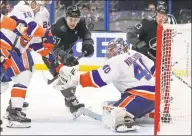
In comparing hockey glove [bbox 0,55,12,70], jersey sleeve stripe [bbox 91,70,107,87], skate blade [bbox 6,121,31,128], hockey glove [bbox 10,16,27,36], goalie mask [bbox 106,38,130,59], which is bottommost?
skate blade [bbox 6,121,31,128]

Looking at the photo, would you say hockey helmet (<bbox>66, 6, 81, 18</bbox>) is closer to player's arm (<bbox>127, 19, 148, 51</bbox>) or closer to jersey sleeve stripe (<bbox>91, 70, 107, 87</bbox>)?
player's arm (<bbox>127, 19, 148, 51</bbox>)

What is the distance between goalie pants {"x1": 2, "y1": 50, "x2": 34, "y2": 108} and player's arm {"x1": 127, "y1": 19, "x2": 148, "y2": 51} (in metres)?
0.89

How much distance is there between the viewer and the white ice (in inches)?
118

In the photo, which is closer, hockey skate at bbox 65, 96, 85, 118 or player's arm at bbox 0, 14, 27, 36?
player's arm at bbox 0, 14, 27, 36

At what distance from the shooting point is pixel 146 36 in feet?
12.1

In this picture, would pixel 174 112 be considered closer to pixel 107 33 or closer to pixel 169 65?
pixel 169 65

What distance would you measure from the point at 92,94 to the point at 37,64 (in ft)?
6.69

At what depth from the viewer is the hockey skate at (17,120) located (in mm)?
3041

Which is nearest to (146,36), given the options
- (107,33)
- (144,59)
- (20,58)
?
(144,59)

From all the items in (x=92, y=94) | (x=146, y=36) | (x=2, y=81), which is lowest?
(x=92, y=94)

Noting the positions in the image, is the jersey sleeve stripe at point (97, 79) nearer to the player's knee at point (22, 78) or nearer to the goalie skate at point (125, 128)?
the goalie skate at point (125, 128)

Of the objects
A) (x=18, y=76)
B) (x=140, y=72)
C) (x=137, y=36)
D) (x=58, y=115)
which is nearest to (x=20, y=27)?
(x=18, y=76)

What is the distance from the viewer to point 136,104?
3.15m

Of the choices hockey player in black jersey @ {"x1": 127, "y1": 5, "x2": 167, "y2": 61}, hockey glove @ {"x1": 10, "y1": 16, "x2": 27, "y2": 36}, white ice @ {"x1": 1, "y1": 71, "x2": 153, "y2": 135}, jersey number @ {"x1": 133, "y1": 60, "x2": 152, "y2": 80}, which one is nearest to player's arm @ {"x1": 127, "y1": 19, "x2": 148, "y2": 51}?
hockey player in black jersey @ {"x1": 127, "y1": 5, "x2": 167, "y2": 61}
